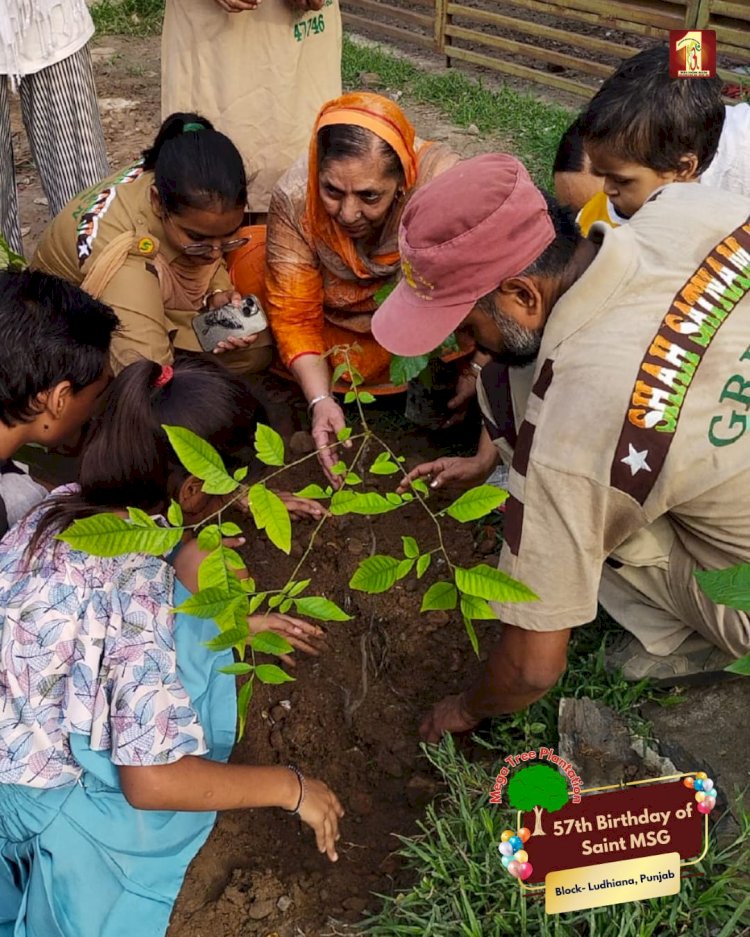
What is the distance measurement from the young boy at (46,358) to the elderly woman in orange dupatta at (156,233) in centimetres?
51

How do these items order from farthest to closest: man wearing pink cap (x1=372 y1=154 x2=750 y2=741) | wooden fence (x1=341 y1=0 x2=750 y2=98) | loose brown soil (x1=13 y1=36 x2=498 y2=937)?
wooden fence (x1=341 y1=0 x2=750 y2=98) → loose brown soil (x1=13 y1=36 x2=498 y2=937) → man wearing pink cap (x1=372 y1=154 x2=750 y2=741)

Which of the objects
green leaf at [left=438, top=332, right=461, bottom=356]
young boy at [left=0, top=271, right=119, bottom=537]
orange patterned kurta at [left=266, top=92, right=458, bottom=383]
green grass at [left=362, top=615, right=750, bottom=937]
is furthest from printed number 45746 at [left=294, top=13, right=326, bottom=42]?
green grass at [left=362, top=615, right=750, bottom=937]

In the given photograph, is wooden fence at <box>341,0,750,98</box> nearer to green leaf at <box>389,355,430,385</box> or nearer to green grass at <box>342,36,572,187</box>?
green grass at <box>342,36,572,187</box>

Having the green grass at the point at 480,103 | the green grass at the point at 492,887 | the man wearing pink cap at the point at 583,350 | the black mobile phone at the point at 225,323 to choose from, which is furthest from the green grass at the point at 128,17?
the green grass at the point at 492,887

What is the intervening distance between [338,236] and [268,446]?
1.49 metres

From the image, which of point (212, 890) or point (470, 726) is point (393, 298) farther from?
point (212, 890)

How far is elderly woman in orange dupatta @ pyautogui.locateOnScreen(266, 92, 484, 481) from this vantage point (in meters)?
2.46

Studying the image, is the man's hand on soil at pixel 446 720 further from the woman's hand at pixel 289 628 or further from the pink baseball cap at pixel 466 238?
Result: the pink baseball cap at pixel 466 238

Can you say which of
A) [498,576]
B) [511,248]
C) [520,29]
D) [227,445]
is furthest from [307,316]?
[520,29]

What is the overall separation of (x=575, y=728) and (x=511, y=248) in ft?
3.50

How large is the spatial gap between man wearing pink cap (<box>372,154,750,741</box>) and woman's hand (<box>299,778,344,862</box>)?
0.45 m

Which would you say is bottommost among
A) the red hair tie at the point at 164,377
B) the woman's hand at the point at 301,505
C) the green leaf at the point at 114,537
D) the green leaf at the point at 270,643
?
the woman's hand at the point at 301,505

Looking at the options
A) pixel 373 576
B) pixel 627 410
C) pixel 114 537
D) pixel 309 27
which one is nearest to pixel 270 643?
pixel 373 576

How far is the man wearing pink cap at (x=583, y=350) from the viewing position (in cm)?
150
